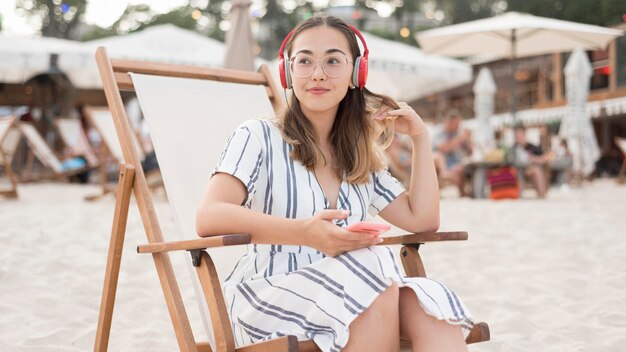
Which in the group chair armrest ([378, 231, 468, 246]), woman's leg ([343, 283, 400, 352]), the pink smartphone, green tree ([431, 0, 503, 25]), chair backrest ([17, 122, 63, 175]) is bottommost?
woman's leg ([343, 283, 400, 352])

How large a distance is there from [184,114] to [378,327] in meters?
1.28

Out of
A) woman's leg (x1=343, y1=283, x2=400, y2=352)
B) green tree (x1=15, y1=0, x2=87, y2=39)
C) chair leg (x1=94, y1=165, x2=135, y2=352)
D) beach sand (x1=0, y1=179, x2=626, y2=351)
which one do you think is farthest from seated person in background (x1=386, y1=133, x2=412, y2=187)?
green tree (x1=15, y1=0, x2=87, y2=39)

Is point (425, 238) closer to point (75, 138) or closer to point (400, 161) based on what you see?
point (400, 161)

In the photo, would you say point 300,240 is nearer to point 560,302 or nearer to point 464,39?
point 560,302

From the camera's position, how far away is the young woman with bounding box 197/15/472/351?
1.55m

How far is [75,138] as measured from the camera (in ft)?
42.5

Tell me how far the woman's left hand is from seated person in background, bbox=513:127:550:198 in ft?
27.0

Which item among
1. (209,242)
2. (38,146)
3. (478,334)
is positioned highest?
(38,146)

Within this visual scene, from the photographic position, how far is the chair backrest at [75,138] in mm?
12500

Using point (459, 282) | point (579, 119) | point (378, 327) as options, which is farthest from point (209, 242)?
point (579, 119)

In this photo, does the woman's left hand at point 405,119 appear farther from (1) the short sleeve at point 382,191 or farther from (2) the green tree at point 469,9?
(2) the green tree at point 469,9

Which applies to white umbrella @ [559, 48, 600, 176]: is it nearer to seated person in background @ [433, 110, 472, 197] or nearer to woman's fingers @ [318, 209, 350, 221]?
seated person in background @ [433, 110, 472, 197]

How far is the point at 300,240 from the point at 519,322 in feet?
5.87

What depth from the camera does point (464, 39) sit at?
415 inches
